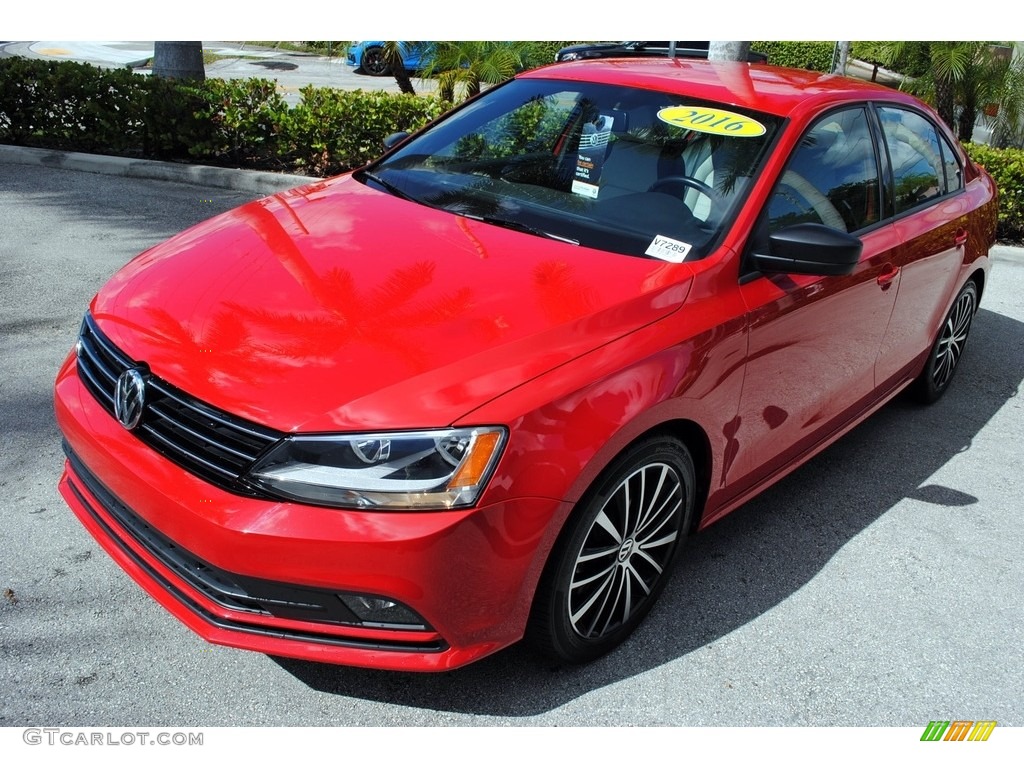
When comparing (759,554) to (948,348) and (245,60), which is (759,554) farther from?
(245,60)

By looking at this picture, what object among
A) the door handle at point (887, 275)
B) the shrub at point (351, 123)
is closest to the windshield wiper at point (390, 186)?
the door handle at point (887, 275)

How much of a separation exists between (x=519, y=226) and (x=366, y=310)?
2.62 ft

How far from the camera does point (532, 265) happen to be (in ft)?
9.95

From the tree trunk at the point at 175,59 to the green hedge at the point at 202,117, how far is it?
68cm

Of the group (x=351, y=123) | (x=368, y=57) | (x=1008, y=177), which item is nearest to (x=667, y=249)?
(x=351, y=123)

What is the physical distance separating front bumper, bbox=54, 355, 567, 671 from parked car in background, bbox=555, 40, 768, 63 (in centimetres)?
319

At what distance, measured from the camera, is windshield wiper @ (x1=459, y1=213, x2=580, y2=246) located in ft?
10.6

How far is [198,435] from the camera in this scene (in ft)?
8.17

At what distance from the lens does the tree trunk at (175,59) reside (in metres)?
10.1

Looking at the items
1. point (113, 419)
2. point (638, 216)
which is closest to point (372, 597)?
point (113, 419)

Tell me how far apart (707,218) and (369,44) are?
19.8 m

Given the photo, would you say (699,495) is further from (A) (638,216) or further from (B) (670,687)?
(A) (638,216)

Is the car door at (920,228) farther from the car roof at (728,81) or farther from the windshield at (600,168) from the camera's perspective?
the windshield at (600,168)

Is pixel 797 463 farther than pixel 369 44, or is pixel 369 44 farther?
pixel 369 44
